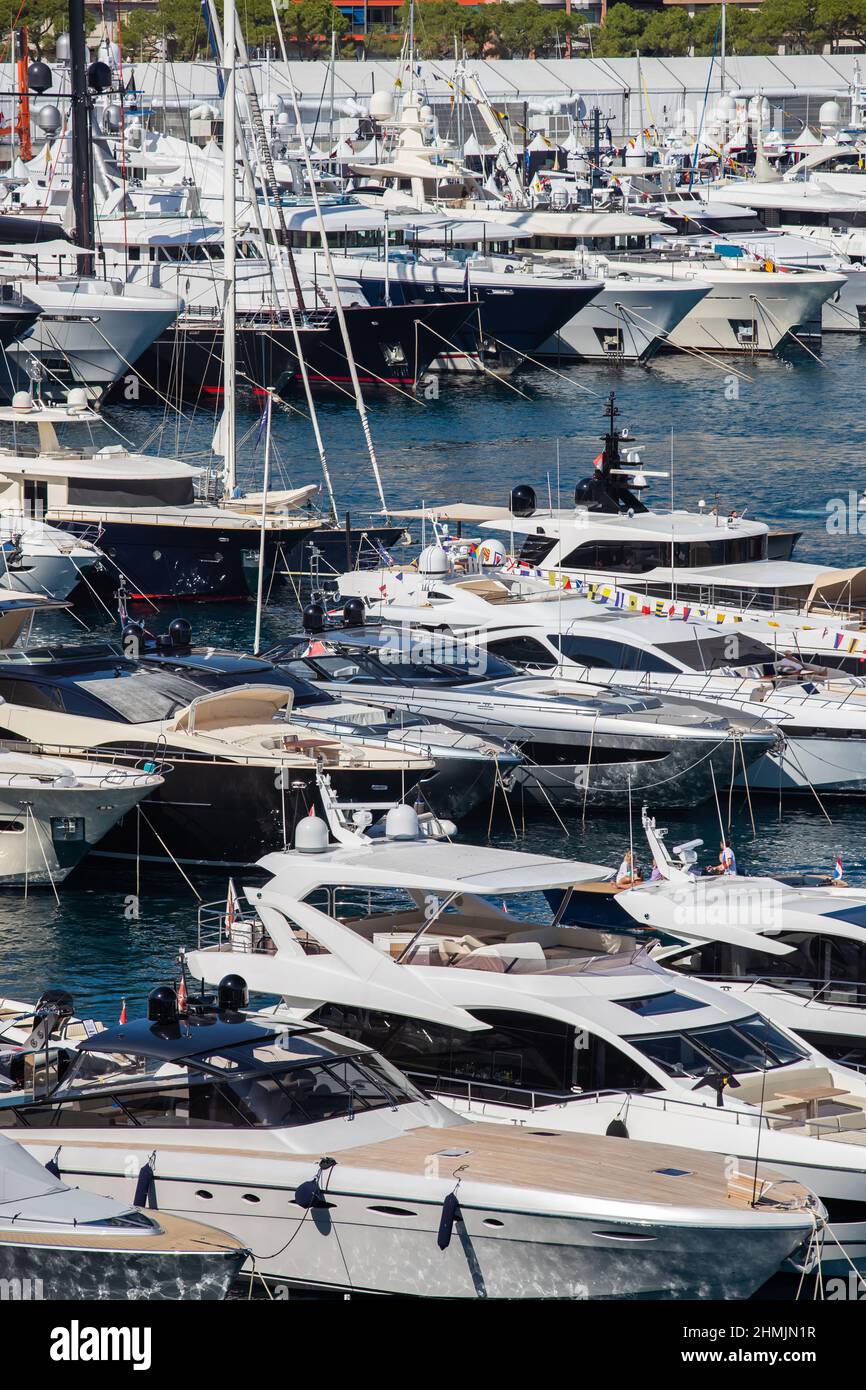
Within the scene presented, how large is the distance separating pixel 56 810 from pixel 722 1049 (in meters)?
10.4

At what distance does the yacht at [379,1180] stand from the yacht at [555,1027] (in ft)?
2.19

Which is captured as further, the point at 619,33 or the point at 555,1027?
the point at 619,33

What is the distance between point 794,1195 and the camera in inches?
555

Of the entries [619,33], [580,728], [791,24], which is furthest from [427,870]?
[619,33]

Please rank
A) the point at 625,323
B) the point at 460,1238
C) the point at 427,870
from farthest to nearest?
the point at 625,323 < the point at 427,870 < the point at 460,1238

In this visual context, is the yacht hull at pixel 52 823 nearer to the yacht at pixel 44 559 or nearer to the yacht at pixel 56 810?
the yacht at pixel 56 810

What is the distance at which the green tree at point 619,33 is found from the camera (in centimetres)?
13612

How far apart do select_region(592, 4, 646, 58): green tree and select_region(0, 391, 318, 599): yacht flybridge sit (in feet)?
339

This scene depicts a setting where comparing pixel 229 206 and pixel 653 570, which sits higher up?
pixel 229 206

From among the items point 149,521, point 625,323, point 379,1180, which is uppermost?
point 625,323

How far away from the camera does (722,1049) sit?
16.2 metres

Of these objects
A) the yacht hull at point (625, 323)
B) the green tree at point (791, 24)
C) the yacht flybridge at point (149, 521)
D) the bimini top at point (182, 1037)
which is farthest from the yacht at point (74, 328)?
the green tree at point (791, 24)

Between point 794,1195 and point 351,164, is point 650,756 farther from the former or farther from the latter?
point 351,164

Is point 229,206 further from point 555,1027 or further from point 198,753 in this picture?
point 555,1027
